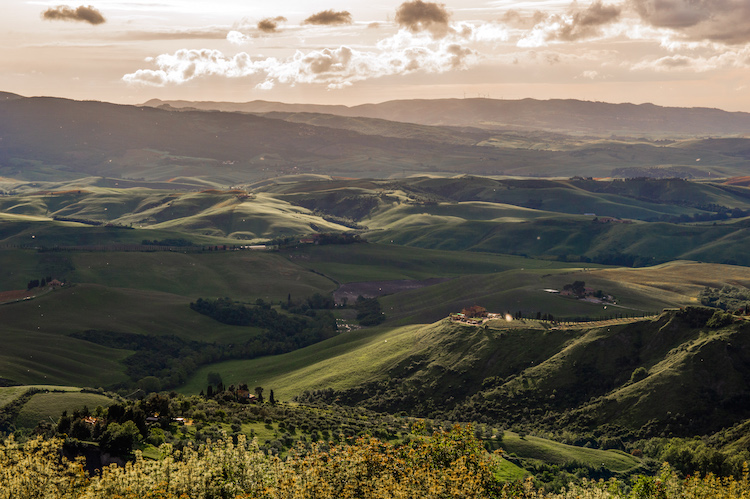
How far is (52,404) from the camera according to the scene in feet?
396

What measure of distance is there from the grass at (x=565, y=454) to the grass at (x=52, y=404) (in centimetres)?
6804

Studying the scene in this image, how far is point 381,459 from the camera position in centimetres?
5888

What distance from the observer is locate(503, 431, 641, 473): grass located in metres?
105

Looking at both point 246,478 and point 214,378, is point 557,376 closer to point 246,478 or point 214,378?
point 214,378

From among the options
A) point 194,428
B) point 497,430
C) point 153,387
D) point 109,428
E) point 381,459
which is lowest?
point 153,387

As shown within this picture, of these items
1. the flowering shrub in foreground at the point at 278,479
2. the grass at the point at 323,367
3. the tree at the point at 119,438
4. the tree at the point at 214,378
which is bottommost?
the tree at the point at 214,378

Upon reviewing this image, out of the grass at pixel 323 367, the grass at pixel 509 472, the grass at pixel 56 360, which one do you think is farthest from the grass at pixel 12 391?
the grass at pixel 509 472

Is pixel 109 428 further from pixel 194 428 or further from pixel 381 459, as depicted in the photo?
pixel 381 459

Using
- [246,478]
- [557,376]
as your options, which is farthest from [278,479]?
[557,376]

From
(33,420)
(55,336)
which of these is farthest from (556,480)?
(55,336)

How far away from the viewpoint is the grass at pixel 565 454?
104875 mm

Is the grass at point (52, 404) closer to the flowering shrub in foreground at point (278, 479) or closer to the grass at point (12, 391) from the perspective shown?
the grass at point (12, 391)

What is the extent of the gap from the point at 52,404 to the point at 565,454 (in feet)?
278

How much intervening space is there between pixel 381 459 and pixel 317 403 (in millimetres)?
87102
